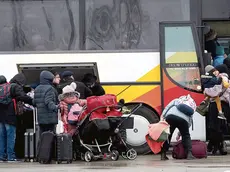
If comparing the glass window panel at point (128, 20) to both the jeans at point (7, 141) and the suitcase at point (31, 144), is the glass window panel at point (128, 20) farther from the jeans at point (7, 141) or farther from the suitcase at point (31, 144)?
the jeans at point (7, 141)

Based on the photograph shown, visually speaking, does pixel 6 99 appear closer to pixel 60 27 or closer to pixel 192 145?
pixel 60 27

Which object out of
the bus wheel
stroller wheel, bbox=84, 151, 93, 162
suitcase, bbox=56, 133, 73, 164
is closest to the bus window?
the bus wheel

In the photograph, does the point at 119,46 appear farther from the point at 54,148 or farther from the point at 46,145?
the point at 46,145

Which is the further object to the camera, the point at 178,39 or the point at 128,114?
the point at 178,39

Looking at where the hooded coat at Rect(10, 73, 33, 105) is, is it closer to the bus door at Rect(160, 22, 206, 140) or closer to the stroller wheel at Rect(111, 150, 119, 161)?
the stroller wheel at Rect(111, 150, 119, 161)

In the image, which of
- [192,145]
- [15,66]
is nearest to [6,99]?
[15,66]

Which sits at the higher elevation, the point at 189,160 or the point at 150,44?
the point at 150,44

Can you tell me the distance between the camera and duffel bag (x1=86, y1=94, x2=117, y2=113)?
56.0 feet

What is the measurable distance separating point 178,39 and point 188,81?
0.93 metres

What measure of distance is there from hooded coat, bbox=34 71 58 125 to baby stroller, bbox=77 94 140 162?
560 mm

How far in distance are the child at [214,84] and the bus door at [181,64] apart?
0.45 metres

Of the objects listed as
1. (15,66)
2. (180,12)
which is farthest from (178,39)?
(15,66)

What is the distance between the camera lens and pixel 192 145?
17500 millimetres

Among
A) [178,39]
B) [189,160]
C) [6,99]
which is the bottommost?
[189,160]
